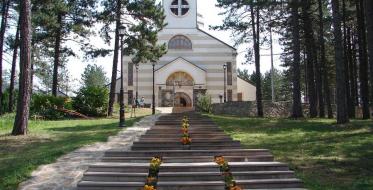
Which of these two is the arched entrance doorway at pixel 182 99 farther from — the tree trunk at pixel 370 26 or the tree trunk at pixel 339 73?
the tree trunk at pixel 370 26

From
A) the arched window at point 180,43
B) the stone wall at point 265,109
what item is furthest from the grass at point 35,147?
the arched window at point 180,43

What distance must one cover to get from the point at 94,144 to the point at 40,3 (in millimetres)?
17246

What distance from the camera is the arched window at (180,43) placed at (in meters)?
60.8

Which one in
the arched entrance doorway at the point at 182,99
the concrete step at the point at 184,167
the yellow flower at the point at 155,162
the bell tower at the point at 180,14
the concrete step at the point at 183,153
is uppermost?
the bell tower at the point at 180,14

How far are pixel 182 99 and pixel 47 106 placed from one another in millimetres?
32577

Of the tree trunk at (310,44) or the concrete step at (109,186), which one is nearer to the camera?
the concrete step at (109,186)

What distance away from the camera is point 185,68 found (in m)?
57.7

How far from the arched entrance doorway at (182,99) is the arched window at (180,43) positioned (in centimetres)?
688

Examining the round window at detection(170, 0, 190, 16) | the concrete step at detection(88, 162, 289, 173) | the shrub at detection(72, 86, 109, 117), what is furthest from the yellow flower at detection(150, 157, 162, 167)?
the round window at detection(170, 0, 190, 16)

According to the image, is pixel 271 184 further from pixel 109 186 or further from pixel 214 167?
pixel 109 186

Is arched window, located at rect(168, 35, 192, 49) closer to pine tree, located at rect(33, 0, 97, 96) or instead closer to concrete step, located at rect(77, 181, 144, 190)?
pine tree, located at rect(33, 0, 97, 96)

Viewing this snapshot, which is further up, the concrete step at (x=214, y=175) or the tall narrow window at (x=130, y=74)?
the tall narrow window at (x=130, y=74)

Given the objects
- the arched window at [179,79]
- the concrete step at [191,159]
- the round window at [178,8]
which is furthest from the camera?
the round window at [178,8]

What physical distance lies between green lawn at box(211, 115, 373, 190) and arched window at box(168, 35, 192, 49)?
40.8 metres
